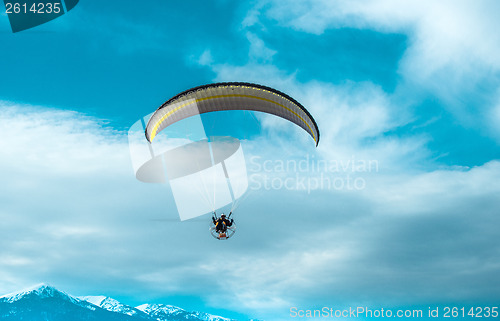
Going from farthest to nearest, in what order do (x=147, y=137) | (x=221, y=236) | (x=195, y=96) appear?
(x=147, y=137), (x=221, y=236), (x=195, y=96)

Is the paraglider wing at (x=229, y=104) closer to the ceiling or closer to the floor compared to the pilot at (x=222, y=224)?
closer to the ceiling

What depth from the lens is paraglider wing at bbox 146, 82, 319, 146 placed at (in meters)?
27.1

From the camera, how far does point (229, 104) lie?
29.4 meters

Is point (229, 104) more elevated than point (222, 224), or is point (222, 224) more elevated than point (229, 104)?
point (229, 104)

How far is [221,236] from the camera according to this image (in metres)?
29.3

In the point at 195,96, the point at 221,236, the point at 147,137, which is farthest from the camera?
the point at 147,137

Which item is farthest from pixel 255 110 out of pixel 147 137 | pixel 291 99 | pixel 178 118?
pixel 147 137

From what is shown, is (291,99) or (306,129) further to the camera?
(306,129)

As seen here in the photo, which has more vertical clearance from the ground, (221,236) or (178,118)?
(178,118)

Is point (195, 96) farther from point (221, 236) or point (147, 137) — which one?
point (221, 236)

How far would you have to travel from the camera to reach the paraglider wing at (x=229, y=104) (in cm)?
2714

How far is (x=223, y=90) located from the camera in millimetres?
27359

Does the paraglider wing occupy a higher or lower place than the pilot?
higher

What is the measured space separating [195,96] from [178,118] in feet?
11.7
